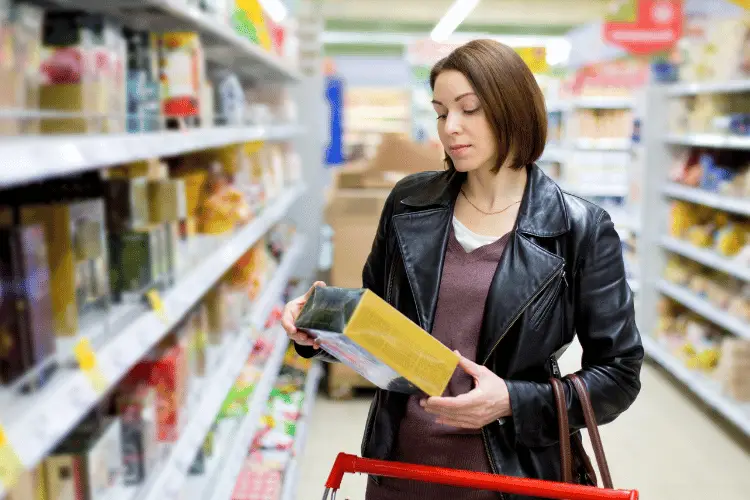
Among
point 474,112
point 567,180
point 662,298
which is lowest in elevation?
point 662,298

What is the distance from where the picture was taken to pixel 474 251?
1625mm

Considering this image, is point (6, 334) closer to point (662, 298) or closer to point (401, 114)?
point (662, 298)

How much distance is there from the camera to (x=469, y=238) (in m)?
1.65

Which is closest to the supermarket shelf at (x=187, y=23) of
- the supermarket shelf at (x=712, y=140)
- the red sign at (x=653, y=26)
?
the supermarket shelf at (x=712, y=140)

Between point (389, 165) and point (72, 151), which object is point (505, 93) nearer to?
point (72, 151)

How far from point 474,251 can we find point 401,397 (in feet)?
1.12

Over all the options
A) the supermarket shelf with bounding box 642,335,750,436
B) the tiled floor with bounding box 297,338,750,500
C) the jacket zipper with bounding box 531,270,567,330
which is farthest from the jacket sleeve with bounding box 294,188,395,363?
the supermarket shelf with bounding box 642,335,750,436

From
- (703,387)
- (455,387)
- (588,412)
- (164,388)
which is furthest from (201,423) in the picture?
(703,387)

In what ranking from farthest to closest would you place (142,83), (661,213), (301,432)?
(661,213) < (301,432) < (142,83)

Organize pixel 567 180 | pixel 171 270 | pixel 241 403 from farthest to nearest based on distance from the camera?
1. pixel 567 180
2. pixel 241 403
3. pixel 171 270

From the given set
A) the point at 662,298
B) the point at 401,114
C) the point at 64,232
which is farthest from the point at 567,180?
the point at 64,232

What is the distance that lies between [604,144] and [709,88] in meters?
3.96

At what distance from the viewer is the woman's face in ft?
5.02

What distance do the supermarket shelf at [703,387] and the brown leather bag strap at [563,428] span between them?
8.29ft
